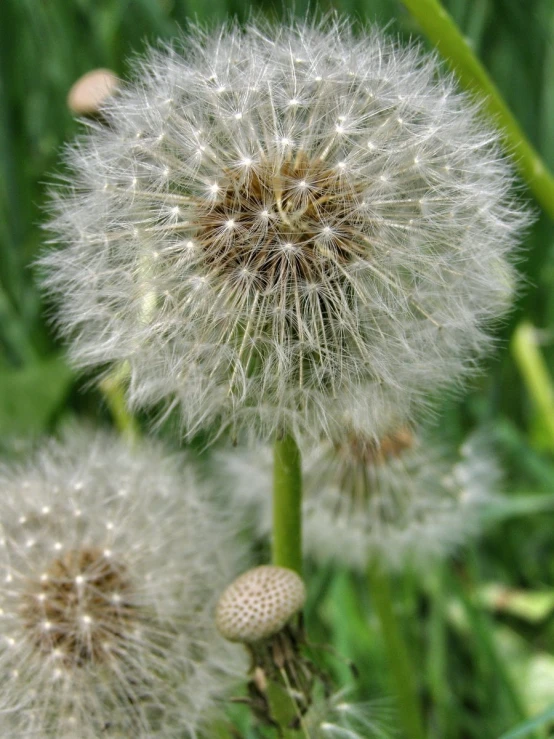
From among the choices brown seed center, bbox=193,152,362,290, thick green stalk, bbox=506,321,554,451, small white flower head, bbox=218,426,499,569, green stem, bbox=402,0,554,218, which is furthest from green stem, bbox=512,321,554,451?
brown seed center, bbox=193,152,362,290

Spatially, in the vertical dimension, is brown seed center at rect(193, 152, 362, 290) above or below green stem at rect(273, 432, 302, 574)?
above

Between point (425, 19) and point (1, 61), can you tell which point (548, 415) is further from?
point (1, 61)

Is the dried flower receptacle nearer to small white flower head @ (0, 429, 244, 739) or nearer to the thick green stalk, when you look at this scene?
small white flower head @ (0, 429, 244, 739)

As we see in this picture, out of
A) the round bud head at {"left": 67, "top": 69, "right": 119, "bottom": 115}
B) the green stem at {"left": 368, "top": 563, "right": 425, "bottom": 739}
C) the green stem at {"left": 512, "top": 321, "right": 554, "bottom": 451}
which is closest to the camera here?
the round bud head at {"left": 67, "top": 69, "right": 119, "bottom": 115}

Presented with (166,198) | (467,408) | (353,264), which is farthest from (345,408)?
(467,408)

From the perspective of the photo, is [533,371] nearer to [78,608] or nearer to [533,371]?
[533,371]

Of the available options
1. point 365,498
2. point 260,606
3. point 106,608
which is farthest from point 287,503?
point 365,498
